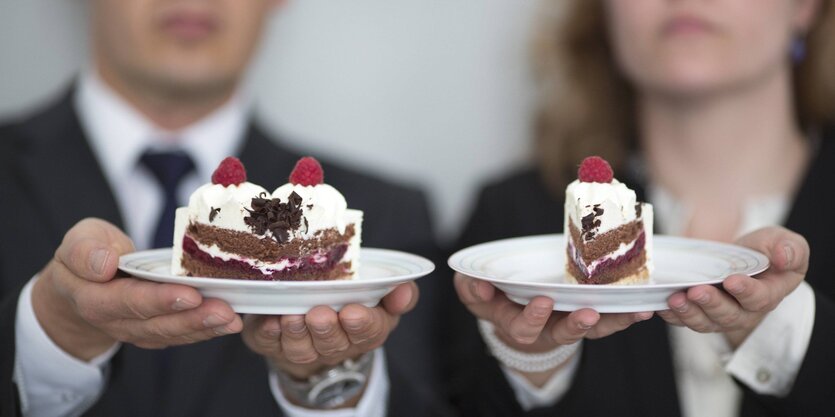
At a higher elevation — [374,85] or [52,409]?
[374,85]

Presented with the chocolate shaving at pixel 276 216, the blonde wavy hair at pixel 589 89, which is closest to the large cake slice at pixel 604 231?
the chocolate shaving at pixel 276 216

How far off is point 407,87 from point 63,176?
1449 millimetres

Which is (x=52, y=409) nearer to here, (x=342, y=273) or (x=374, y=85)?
(x=342, y=273)

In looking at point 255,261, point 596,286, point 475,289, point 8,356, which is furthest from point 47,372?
point 596,286

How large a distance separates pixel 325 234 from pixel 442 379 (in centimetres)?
118

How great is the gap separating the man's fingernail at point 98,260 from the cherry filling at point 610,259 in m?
0.91

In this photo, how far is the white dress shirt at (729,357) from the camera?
1.64 metres

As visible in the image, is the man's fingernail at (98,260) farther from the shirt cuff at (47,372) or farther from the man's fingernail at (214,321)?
the shirt cuff at (47,372)

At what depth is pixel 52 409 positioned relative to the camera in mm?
1766

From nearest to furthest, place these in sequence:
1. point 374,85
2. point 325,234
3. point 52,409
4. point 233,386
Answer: point 325,234 < point 52,409 < point 233,386 < point 374,85

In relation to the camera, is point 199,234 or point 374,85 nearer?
point 199,234

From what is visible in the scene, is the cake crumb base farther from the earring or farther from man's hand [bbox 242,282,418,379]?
the earring

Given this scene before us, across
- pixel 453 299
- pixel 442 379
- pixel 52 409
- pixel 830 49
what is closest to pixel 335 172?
pixel 453 299

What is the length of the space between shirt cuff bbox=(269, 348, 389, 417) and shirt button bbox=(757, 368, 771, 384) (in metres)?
0.85
